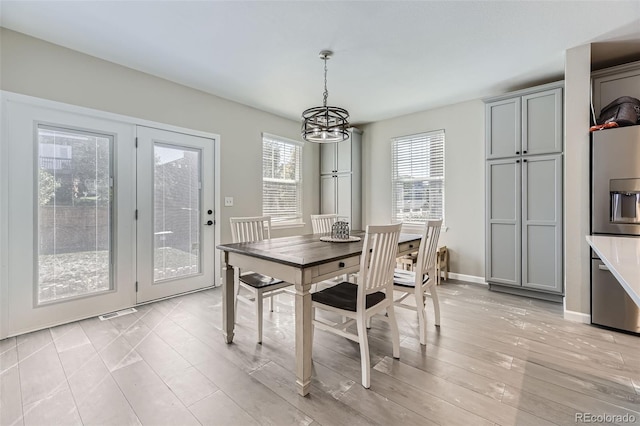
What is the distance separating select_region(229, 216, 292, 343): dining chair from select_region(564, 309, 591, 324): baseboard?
9.11 feet

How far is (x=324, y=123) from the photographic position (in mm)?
2639

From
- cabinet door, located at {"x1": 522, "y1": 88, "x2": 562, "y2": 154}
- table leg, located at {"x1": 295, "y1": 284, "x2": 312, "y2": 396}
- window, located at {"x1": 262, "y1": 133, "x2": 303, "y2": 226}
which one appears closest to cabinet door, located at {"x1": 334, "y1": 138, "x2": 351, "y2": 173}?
window, located at {"x1": 262, "y1": 133, "x2": 303, "y2": 226}

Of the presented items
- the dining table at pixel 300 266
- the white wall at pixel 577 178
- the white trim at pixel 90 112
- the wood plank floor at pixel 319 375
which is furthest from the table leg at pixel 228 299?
the white wall at pixel 577 178

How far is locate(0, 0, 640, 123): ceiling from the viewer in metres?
2.14

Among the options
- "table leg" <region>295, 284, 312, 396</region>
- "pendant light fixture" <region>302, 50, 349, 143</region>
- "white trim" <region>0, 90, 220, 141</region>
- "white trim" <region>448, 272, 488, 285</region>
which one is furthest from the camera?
"white trim" <region>448, 272, 488, 285</region>

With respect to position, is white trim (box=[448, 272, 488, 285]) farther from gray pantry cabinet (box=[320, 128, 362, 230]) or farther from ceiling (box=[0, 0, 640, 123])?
ceiling (box=[0, 0, 640, 123])

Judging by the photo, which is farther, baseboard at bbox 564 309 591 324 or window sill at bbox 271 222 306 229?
window sill at bbox 271 222 306 229

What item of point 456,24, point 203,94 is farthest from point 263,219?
point 456,24

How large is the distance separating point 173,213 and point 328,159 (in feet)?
9.14

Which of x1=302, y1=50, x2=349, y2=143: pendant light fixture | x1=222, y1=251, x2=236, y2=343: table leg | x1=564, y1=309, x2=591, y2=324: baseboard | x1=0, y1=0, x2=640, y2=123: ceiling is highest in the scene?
x1=0, y1=0, x2=640, y2=123: ceiling

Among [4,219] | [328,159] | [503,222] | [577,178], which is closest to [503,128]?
[577,178]

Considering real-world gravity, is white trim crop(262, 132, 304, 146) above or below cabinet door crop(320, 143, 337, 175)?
above

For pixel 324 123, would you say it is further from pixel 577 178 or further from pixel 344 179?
pixel 577 178

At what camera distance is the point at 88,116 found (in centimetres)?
280
